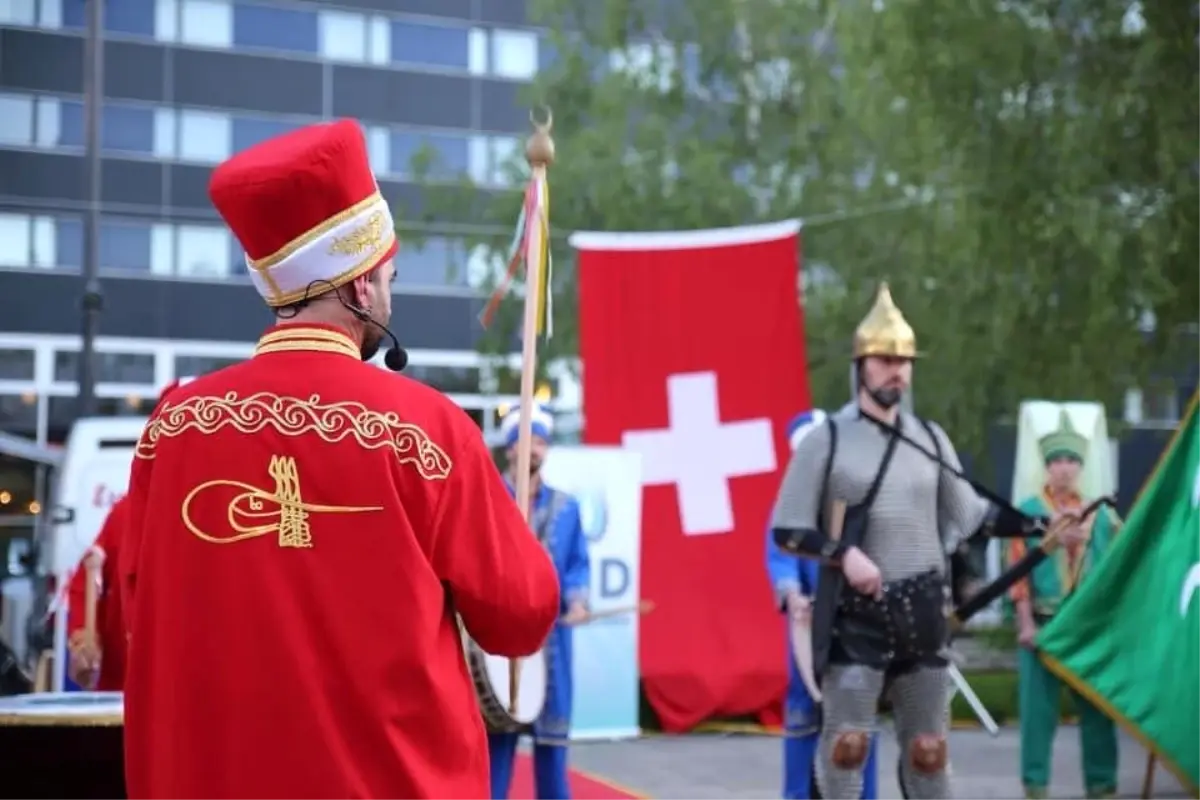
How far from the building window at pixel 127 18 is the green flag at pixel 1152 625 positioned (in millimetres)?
28480

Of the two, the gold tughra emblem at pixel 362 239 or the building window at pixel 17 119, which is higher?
the building window at pixel 17 119

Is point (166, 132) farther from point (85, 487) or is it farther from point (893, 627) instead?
point (893, 627)

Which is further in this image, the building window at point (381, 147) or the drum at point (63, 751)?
the building window at point (381, 147)

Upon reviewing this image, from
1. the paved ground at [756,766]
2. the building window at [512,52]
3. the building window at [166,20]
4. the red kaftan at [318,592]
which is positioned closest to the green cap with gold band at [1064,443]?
the paved ground at [756,766]

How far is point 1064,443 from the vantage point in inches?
389

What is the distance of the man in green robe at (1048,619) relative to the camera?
27.9ft

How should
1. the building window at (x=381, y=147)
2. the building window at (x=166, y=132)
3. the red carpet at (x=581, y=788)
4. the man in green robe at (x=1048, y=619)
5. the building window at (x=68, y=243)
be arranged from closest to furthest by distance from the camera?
the man in green robe at (x=1048, y=619), the red carpet at (x=581, y=788), the building window at (x=68, y=243), the building window at (x=166, y=132), the building window at (x=381, y=147)

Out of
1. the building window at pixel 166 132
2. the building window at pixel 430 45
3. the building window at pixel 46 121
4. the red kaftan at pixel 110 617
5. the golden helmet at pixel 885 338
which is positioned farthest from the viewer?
the building window at pixel 430 45

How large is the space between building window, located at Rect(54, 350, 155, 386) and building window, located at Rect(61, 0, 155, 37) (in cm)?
605

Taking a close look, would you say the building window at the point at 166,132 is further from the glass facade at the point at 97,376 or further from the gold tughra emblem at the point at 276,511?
the gold tughra emblem at the point at 276,511

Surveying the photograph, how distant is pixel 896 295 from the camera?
23.5 m

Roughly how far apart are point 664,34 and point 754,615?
17004mm

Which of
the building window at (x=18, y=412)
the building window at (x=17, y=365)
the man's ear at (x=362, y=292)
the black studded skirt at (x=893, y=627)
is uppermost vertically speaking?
the building window at (x=17, y=365)

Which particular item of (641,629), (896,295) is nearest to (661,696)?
(641,629)
